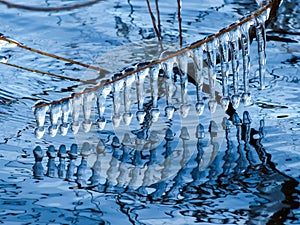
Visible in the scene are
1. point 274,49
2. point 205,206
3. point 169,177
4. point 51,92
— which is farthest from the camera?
point 274,49

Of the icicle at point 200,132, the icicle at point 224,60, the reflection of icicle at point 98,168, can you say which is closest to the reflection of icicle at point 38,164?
the reflection of icicle at point 98,168

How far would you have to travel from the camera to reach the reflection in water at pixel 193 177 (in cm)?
269

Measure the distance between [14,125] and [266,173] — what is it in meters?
1.37

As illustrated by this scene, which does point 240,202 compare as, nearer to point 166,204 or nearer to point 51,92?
point 166,204

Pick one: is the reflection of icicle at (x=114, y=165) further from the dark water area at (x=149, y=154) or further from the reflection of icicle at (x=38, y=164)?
the reflection of icicle at (x=38, y=164)

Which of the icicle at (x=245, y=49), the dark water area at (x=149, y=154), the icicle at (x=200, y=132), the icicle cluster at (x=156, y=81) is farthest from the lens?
the icicle at (x=200, y=132)

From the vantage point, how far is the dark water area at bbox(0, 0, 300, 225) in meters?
2.69

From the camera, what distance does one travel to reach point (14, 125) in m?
3.46

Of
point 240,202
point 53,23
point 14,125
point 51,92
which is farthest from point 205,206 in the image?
point 53,23

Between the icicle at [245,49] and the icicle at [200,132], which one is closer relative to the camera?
the icicle at [245,49]

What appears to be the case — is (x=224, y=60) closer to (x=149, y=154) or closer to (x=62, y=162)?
(x=149, y=154)

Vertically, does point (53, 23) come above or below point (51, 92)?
above

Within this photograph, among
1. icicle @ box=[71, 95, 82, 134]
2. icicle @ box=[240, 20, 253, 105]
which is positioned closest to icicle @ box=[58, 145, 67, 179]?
icicle @ box=[71, 95, 82, 134]

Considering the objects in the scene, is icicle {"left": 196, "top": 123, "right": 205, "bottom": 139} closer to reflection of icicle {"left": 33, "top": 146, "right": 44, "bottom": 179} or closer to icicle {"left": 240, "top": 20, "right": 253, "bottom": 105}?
icicle {"left": 240, "top": 20, "right": 253, "bottom": 105}
